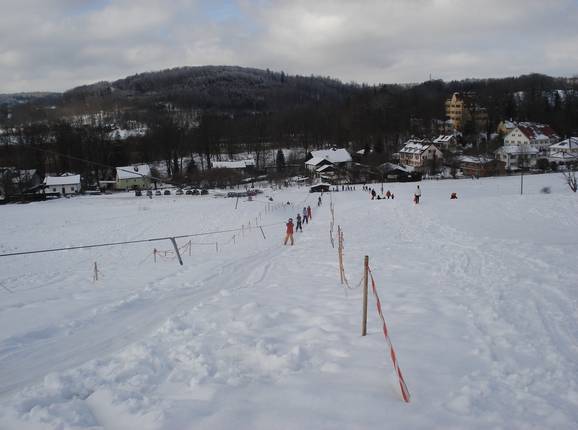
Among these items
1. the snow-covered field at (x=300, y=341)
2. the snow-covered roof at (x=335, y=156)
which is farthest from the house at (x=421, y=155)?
the snow-covered field at (x=300, y=341)

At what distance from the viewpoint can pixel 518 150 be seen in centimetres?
7431

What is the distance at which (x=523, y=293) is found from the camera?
30.2ft

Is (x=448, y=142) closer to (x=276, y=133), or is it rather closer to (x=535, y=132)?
(x=535, y=132)

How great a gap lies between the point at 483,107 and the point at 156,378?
390 feet

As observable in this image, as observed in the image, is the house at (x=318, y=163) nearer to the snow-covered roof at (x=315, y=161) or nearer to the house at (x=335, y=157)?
the snow-covered roof at (x=315, y=161)

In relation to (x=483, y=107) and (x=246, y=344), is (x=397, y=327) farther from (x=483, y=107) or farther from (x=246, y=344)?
(x=483, y=107)

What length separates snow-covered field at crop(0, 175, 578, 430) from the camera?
4746 mm

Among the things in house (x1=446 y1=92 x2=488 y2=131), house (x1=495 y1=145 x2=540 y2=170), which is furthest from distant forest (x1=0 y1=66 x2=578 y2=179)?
house (x1=495 y1=145 x2=540 y2=170)

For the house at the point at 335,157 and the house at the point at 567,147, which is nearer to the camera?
the house at the point at 567,147

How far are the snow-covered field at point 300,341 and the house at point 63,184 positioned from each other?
58521 millimetres

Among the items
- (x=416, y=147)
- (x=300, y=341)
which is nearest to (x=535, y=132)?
(x=416, y=147)

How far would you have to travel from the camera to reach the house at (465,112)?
100625mm

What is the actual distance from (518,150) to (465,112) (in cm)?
3397

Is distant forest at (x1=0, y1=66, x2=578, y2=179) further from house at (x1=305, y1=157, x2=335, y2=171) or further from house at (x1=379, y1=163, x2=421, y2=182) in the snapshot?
house at (x1=379, y1=163, x2=421, y2=182)
